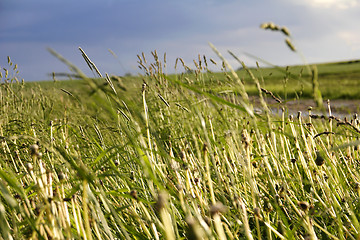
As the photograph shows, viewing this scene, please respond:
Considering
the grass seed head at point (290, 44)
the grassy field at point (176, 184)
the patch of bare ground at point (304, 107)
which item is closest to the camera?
the grass seed head at point (290, 44)

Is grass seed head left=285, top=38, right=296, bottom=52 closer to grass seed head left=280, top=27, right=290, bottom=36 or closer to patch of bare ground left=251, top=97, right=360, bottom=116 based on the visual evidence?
grass seed head left=280, top=27, right=290, bottom=36

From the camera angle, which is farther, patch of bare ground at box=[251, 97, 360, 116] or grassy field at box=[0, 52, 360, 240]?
patch of bare ground at box=[251, 97, 360, 116]

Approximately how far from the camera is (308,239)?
0.88 metres

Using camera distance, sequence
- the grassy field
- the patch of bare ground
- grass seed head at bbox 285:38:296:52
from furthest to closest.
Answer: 1. the patch of bare ground
2. the grassy field
3. grass seed head at bbox 285:38:296:52

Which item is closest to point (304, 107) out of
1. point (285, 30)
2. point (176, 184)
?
point (176, 184)

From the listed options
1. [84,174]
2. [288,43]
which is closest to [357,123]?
[288,43]

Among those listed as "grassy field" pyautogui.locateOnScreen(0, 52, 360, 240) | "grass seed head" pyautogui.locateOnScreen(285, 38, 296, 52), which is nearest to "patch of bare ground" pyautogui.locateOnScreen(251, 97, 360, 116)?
"grassy field" pyautogui.locateOnScreen(0, 52, 360, 240)

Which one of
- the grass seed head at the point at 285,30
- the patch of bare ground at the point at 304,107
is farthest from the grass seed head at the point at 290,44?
the patch of bare ground at the point at 304,107

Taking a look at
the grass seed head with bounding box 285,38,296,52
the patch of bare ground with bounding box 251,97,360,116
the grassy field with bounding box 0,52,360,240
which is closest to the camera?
the grass seed head with bounding box 285,38,296,52

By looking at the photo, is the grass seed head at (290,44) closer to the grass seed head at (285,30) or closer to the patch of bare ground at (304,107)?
the grass seed head at (285,30)

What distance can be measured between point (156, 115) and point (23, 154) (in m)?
1.43

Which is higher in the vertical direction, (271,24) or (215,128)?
(271,24)

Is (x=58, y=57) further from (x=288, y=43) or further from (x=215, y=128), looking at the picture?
(x=215, y=128)

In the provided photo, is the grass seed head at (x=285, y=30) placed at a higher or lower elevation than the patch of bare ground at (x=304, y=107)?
higher
